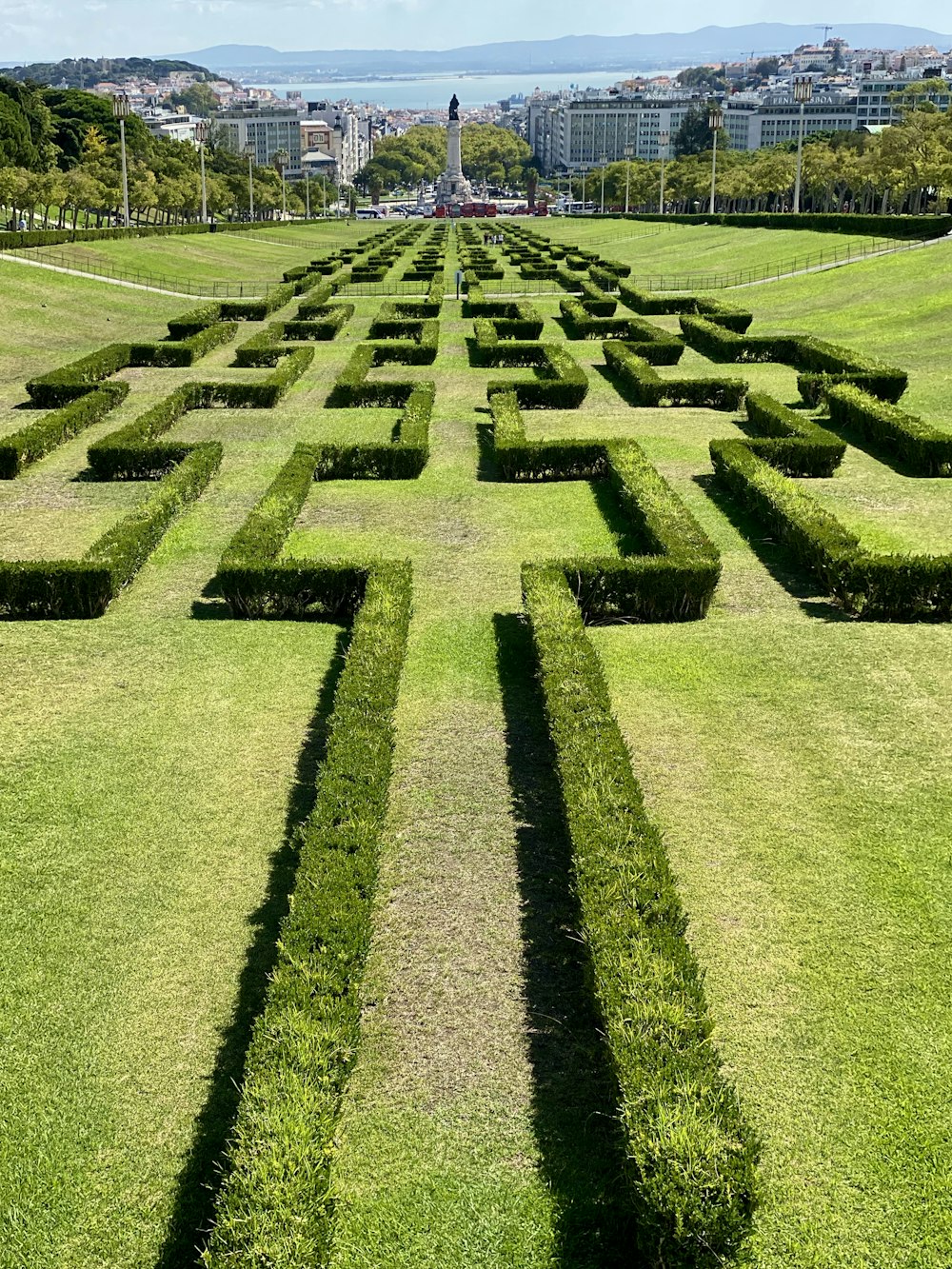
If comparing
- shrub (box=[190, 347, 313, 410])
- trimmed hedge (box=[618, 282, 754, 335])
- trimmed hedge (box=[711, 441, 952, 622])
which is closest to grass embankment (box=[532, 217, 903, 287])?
trimmed hedge (box=[618, 282, 754, 335])

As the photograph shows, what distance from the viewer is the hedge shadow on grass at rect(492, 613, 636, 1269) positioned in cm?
611

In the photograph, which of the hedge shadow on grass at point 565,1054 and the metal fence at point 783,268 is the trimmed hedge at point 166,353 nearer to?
the metal fence at point 783,268

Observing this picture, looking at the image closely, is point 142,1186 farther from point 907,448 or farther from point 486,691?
point 907,448

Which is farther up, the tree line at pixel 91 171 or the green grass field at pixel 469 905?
the tree line at pixel 91 171

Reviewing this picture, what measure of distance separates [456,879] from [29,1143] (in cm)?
362

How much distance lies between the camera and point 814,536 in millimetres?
15742

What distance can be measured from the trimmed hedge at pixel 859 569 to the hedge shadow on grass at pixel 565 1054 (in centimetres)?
562

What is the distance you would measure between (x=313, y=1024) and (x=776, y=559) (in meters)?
12.1

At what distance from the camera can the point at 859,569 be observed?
47.4 ft

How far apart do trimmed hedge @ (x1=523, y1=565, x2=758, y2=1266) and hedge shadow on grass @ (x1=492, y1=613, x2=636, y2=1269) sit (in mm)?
246

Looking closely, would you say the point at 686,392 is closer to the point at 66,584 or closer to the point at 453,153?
the point at 66,584

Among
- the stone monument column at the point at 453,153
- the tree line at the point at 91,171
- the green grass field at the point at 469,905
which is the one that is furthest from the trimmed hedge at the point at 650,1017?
the stone monument column at the point at 453,153

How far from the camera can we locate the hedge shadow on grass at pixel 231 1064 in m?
6.12

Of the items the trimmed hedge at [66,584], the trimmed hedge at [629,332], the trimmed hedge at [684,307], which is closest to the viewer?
the trimmed hedge at [66,584]
